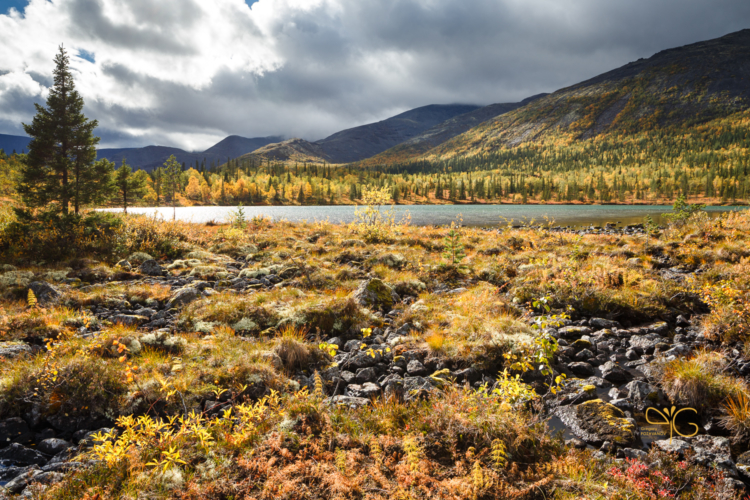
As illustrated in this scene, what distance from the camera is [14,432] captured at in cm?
429

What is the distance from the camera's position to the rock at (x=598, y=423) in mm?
4402

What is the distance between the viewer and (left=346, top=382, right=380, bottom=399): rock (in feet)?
17.8

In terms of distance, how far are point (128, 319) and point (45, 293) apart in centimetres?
294

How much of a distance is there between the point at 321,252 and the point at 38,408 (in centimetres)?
1300

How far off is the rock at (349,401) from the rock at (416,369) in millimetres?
1265

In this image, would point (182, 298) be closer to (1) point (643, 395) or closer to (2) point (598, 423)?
(2) point (598, 423)

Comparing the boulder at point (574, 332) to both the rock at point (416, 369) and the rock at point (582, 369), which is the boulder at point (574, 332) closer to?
the rock at point (582, 369)

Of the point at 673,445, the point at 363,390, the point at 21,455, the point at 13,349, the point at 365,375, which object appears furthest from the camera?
the point at 365,375

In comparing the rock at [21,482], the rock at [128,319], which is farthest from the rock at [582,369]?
the rock at [128,319]

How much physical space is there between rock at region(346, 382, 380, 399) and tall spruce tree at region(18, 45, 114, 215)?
2109cm

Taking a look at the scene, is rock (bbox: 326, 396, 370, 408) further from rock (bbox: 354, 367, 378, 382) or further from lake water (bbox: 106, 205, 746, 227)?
lake water (bbox: 106, 205, 746, 227)

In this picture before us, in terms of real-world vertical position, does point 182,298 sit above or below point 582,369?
above

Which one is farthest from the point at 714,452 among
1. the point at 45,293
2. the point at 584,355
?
the point at 45,293

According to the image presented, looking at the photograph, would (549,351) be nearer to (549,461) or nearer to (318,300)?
(549,461)
